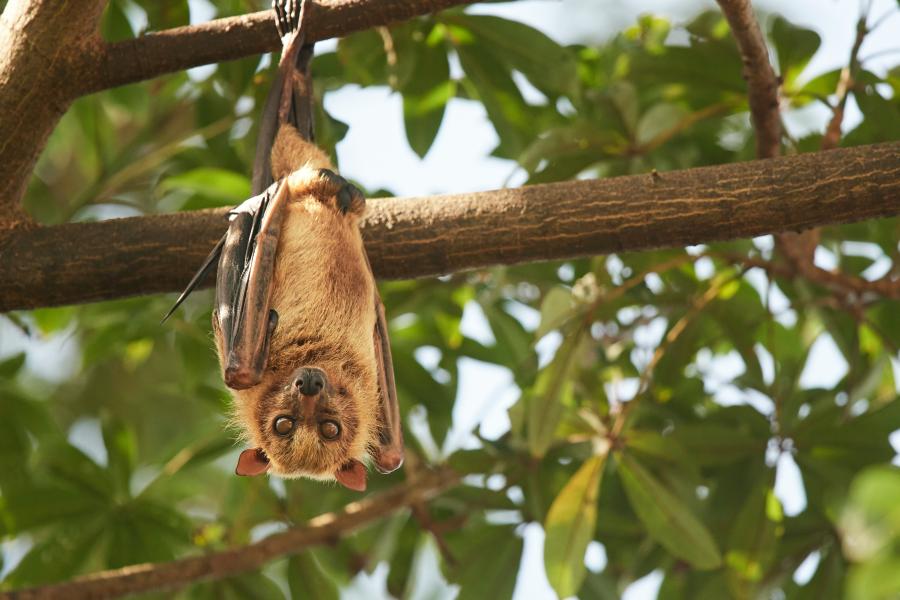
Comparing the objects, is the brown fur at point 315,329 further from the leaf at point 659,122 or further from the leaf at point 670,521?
the leaf at point 659,122

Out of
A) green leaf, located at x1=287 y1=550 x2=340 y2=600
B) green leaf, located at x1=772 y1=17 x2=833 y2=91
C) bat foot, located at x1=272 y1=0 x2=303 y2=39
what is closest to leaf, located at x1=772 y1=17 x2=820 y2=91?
green leaf, located at x1=772 y1=17 x2=833 y2=91

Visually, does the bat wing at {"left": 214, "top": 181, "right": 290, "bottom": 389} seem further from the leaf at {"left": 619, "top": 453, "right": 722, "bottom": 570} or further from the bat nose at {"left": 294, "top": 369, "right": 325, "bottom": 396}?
the leaf at {"left": 619, "top": 453, "right": 722, "bottom": 570}

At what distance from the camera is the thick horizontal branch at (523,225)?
327 cm

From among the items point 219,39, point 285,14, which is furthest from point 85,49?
point 285,14

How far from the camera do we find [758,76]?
3.74m

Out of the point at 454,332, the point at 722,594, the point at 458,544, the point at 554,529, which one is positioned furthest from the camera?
the point at 454,332

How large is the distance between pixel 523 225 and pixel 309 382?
86 cm

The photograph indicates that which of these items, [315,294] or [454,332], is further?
[454,332]

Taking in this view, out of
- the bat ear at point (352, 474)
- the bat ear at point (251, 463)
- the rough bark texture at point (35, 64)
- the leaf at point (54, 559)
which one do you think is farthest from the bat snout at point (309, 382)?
the leaf at point (54, 559)

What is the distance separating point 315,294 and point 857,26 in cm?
239

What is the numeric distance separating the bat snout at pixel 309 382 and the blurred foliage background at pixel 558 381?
25.8 inches

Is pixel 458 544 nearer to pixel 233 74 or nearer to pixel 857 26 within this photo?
pixel 233 74

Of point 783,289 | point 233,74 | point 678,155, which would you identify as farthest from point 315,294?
point 783,289

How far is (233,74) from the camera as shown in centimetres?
471
